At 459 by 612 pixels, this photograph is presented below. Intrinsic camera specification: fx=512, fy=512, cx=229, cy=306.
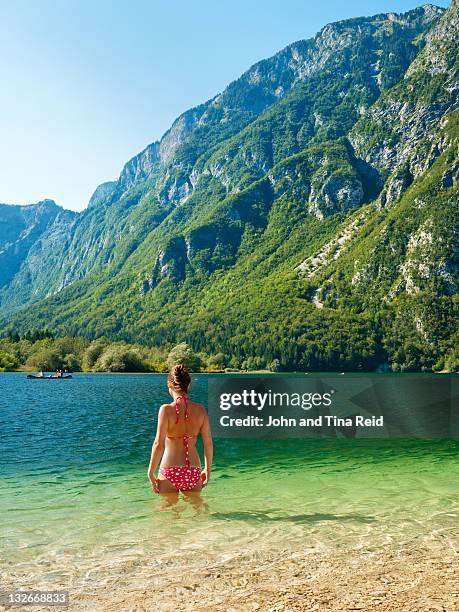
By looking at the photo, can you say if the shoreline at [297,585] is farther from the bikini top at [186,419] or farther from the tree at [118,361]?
the tree at [118,361]

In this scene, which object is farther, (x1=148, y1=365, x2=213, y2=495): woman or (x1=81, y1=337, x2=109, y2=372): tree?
(x1=81, y1=337, x2=109, y2=372): tree

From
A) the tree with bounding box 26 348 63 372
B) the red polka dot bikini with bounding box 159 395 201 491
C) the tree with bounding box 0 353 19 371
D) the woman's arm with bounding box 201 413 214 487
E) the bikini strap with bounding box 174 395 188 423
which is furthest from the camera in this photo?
the tree with bounding box 26 348 63 372

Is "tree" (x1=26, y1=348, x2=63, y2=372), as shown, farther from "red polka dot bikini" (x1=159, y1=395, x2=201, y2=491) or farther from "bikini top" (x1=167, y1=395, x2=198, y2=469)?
"bikini top" (x1=167, y1=395, x2=198, y2=469)

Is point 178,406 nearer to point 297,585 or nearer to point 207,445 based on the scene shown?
point 207,445

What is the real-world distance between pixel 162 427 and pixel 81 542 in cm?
363

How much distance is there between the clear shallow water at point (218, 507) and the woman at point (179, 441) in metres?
1.36

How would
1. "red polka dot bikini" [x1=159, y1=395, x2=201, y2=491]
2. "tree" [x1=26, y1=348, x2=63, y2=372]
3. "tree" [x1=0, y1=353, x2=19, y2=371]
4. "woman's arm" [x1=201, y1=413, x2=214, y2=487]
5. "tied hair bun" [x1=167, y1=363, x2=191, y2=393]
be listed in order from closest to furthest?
"tied hair bun" [x1=167, y1=363, x2=191, y2=393]
"woman's arm" [x1=201, y1=413, x2=214, y2=487]
"red polka dot bikini" [x1=159, y1=395, x2=201, y2=491]
"tree" [x1=0, y1=353, x2=19, y2=371]
"tree" [x1=26, y1=348, x2=63, y2=372]

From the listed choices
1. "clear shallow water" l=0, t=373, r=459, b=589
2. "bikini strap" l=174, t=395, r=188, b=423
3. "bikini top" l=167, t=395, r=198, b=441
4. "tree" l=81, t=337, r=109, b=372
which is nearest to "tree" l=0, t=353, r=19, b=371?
"tree" l=81, t=337, r=109, b=372

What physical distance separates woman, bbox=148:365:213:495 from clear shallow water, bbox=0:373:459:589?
1364mm

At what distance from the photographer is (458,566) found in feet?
32.7

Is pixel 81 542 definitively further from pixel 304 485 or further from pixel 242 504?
pixel 304 485

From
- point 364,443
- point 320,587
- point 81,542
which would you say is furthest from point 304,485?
point 364,443

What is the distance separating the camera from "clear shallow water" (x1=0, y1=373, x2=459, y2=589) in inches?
442

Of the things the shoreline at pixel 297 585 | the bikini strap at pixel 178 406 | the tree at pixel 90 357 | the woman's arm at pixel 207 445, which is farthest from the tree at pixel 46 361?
the shoreline at pixel 297 585
